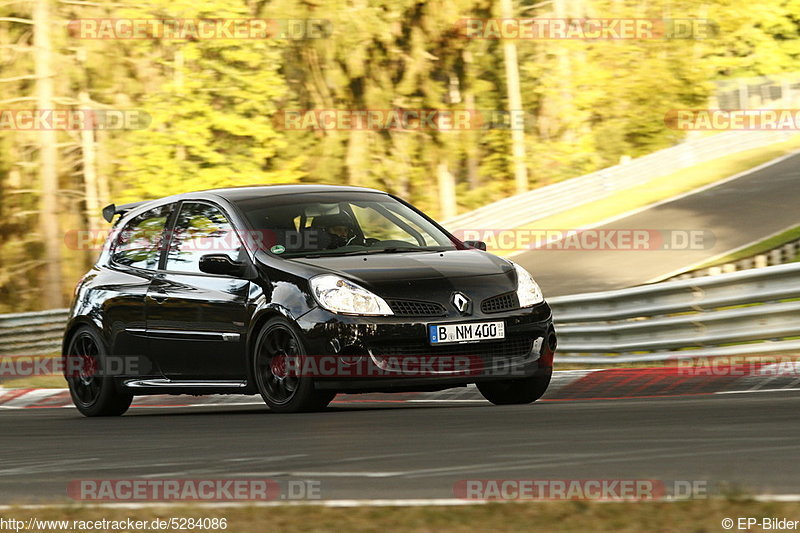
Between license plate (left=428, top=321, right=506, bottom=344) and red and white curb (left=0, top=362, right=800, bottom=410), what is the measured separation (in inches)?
51.1

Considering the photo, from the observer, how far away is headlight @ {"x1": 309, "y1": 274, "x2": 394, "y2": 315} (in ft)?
31.0

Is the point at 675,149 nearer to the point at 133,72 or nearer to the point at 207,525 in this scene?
the point at 133,72

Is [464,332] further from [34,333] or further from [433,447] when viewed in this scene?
[34,333]

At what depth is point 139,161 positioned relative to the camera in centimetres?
3547

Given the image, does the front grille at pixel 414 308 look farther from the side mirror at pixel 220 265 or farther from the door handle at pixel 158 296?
the door handle at pixel 158 296

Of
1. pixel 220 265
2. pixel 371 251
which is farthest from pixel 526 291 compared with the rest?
pixel 220 265

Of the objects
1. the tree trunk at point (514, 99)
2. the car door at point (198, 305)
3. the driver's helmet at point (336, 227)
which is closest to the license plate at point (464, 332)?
the driver's helmet at point (336, 227)

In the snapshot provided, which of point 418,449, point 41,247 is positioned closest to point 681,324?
point 418,449

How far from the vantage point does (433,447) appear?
7371 millimetres

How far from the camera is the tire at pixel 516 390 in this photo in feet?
33.6

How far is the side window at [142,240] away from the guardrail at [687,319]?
4249mm

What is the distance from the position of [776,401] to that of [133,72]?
30979 mm

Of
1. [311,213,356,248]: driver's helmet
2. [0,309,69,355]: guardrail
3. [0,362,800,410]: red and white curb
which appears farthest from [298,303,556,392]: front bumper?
[0,309,69,355]: guardrail

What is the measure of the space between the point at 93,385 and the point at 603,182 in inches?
977
